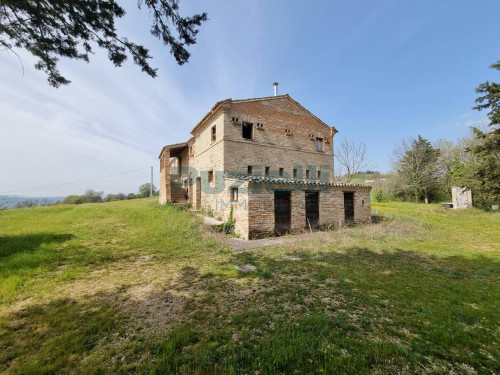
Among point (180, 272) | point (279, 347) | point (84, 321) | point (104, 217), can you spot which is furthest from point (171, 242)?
point (104, 217)

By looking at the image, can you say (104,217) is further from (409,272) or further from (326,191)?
(409,272)

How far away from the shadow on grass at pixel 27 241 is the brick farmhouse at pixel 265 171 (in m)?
7.27

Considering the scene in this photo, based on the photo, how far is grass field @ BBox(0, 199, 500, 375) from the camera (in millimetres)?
2221

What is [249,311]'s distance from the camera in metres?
3.21

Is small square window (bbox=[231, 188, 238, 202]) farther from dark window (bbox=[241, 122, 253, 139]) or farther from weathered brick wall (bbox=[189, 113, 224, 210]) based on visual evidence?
dark window (bbox=[241, 122, 253, 139])

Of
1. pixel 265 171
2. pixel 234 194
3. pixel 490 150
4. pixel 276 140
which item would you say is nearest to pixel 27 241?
pixel 234 194

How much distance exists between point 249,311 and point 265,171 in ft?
35.3

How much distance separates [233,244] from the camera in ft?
25.6

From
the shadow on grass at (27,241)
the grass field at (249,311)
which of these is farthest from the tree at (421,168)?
the shadow on grass at (27,241)

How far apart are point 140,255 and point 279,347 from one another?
19.2 ft

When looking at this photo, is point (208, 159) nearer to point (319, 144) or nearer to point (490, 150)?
point (319, 144)

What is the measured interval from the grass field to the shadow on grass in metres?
0.11

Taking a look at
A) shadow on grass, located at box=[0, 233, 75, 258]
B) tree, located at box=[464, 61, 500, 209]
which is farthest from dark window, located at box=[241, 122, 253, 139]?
tree, located at box=[464, 61, 500, 209]

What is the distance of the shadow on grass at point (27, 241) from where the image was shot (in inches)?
253
